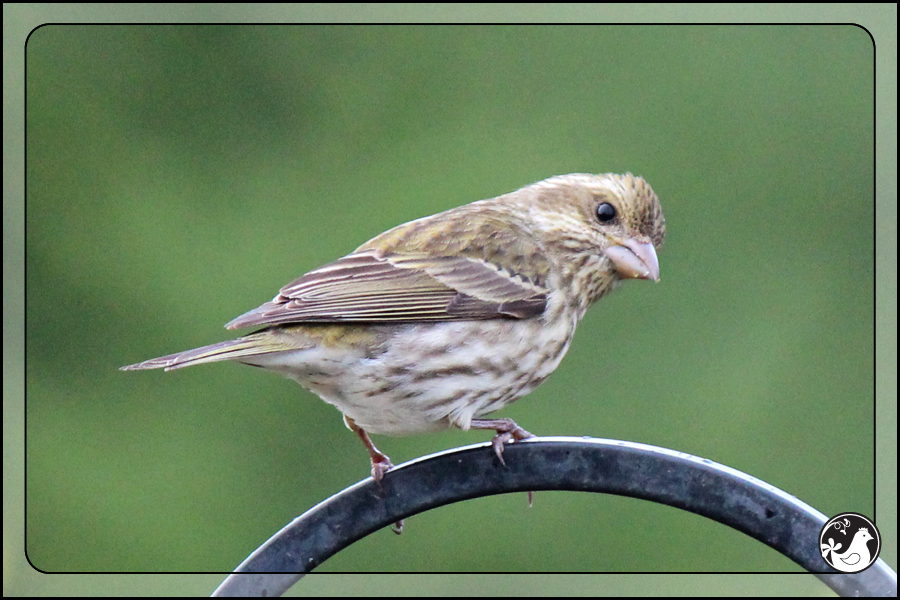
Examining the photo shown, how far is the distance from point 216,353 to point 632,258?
45.7 inches

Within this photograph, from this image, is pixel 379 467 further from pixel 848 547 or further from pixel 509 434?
pixel 848 547

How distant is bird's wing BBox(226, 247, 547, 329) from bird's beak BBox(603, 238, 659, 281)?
23 centimetres

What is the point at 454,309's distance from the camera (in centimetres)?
291

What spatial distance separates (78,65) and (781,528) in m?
4.09

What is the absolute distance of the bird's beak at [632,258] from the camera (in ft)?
10.1

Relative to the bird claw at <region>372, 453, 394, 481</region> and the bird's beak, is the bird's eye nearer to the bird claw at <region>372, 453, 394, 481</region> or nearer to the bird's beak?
the bird's beak

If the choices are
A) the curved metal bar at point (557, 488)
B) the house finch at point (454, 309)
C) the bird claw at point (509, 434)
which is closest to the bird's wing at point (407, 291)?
the house finch at point (454, 309)

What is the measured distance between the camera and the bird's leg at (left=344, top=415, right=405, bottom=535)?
2.57 meters

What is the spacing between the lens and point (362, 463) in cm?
461

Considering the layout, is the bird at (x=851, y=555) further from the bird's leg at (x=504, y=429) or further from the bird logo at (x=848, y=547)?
the bird's leg at (x=504, y=429)

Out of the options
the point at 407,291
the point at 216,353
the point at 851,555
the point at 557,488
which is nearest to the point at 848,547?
the point at 851,555

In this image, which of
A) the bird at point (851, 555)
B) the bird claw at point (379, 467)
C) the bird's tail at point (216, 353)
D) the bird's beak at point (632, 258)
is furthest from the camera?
the bird's beak at point (632, 258)

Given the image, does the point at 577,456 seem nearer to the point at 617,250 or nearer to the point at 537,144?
the point at 617,250

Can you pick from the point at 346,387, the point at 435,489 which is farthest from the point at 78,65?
the point at 435,489
